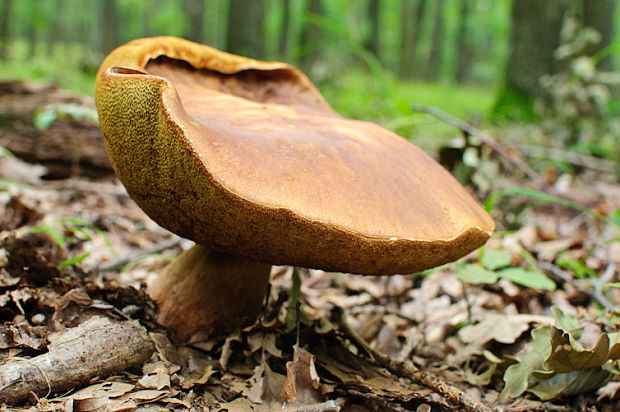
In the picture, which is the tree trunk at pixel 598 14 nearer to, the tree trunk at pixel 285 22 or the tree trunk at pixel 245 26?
the tree trunk at pixel 245 26

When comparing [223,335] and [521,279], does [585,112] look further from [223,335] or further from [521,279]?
[223,335]

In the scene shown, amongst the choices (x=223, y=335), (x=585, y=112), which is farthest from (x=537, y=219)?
(x=223, y=335)

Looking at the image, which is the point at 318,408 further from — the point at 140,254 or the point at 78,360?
the point at 140,254

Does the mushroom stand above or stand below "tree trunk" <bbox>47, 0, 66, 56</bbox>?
below

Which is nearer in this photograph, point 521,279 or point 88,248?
point 521,279

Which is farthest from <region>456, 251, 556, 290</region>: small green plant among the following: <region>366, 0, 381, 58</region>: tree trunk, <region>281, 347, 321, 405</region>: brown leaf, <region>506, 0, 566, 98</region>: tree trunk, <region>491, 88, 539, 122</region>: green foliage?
<region>366, 0, 381, 58</region>: tree trunk

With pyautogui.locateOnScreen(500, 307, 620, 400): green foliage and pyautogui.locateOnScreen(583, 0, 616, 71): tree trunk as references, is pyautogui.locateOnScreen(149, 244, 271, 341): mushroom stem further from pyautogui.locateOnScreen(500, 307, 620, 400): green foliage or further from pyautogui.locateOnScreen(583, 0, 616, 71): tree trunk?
pyautogui.locateOnScreen(583, 0, 616, 71): tree trunk

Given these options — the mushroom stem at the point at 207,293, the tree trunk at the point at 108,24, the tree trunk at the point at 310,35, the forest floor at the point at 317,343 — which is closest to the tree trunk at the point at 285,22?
the tree trunk at the point at 108,24
